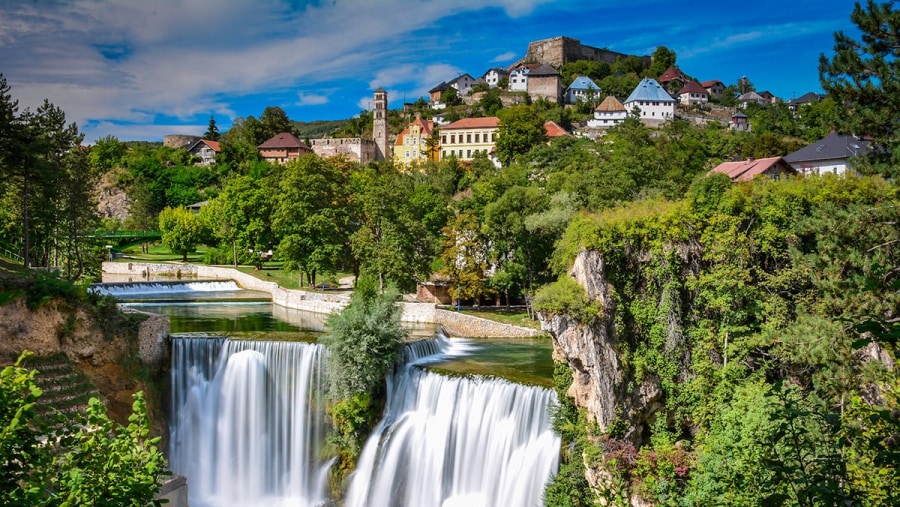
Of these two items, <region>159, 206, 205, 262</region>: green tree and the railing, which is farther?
the railing

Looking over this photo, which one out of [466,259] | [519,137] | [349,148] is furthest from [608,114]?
[466,259]

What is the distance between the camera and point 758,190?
18922 mm

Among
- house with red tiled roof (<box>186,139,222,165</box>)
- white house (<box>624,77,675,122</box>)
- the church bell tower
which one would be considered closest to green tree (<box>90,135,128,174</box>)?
house with red tiled roof (<box>186,139,222,165</box>)

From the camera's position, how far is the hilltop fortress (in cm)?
11494

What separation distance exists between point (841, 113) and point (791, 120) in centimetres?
6001

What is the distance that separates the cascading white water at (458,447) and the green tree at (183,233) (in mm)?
41281

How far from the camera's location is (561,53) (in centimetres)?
11438

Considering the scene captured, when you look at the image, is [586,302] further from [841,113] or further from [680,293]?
[841,113]

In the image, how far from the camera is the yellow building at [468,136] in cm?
7956

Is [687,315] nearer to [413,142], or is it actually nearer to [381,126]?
[413,142]

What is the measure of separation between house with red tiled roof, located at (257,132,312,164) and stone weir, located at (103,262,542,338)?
33.7 metres

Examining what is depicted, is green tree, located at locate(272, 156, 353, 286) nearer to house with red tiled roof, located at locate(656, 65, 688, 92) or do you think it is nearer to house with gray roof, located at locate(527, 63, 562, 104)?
house with gray roof, located at locate(527, 63, 562, 104)

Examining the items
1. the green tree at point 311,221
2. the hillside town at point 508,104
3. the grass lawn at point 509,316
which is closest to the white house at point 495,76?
the hillside town at point 508,104

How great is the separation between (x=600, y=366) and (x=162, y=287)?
33.4m
